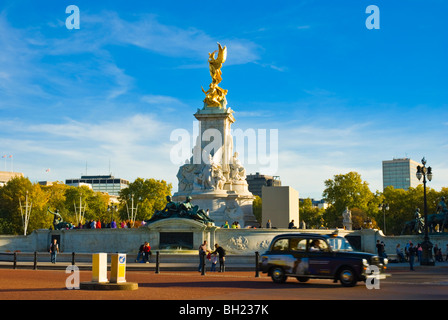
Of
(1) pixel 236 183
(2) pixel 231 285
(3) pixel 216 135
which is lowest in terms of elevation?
(2) pixel 231 285

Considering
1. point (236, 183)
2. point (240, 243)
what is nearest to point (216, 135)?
point (236, 183)

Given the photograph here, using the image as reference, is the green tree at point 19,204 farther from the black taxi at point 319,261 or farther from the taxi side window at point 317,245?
the taxi side window at point 317,245

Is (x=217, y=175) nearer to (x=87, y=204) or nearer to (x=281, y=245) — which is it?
(x=281, y=245)

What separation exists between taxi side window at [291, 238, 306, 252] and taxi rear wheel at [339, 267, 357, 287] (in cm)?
169

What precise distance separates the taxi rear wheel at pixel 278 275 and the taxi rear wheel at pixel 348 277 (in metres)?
2.16

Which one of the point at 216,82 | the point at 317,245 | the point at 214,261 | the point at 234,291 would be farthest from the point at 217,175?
the point at 234,291

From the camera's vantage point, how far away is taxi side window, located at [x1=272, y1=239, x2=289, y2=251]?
22.0 meters

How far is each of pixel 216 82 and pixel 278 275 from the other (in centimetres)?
3830

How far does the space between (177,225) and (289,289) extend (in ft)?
72.5

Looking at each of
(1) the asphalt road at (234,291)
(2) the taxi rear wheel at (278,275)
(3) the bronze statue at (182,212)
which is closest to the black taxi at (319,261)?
(2) the taxi rear wheel at (278,275)

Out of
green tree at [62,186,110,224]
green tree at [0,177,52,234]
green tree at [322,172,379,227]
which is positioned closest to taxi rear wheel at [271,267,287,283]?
green tree at [0,177,52,234]

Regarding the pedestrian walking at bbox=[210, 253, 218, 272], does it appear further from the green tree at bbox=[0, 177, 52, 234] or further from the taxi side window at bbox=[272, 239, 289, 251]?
the green tree at bbox=[0, 177, 52, 234]
